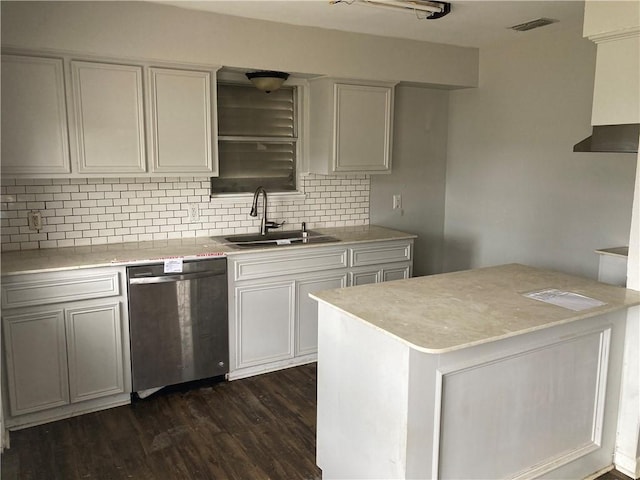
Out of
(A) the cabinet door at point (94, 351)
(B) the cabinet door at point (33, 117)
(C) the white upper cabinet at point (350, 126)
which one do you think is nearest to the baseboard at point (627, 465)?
(C) the white upper cabinet at point (350, 126)

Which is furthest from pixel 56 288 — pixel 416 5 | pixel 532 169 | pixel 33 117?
pixel 532 169

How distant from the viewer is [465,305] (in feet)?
7.68

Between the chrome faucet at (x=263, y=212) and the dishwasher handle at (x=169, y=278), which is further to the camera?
the chrome faucet at (x=263, y=212)

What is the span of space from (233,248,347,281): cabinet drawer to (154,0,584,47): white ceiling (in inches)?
62.5

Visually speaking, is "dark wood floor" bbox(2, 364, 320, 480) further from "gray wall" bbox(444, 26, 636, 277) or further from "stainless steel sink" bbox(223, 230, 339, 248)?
"gray wall" bbox(444, 26, 636, 277)

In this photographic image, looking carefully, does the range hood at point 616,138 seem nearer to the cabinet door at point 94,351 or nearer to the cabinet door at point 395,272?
the cabinet door at point 395,272

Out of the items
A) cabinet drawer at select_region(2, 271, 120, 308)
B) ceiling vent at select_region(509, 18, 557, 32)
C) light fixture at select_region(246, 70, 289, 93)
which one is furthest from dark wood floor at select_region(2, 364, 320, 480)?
ceiling vent at select_region(509, 18, 557, 32)

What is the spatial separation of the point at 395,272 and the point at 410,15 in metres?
1.89

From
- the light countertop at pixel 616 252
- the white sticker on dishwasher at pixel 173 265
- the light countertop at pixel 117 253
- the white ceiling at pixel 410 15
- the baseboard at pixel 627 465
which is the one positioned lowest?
the baseboard at pixel 627 465

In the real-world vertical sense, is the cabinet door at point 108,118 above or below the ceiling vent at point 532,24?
below

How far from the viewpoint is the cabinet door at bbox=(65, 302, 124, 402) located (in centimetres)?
304

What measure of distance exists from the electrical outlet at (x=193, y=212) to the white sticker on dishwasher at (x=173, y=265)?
71cm

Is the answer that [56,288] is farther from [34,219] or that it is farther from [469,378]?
[469,378]

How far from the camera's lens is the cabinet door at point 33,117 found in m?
2.96
